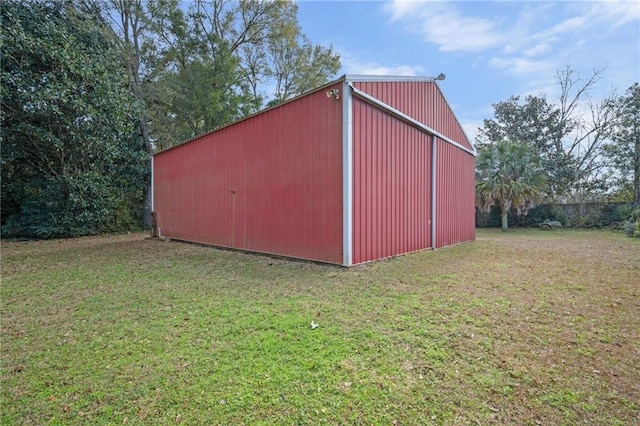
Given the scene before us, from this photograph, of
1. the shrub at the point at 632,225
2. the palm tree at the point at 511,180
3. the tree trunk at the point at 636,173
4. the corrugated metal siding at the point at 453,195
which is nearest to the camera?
the corrugated metal siding at the point at 453,195

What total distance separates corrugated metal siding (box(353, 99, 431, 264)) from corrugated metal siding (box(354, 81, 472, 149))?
1.00 feet

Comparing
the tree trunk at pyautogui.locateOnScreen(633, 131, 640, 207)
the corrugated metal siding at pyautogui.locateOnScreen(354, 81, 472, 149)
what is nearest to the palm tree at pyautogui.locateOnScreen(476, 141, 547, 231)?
the tree trunk at pyautogui.locateOnScreen(633, 131, 640, 207)

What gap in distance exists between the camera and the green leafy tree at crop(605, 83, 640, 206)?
45.5 feet

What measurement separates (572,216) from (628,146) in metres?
3.92

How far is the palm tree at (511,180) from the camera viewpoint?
1320 centimetres

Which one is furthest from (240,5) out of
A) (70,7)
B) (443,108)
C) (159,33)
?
(443,108)

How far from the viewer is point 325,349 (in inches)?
95.3

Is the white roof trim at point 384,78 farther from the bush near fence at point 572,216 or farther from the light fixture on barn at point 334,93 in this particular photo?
the bush near fence at point 572,216

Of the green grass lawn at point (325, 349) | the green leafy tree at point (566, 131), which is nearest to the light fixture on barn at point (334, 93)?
the green grass lawn at point (325, 349)

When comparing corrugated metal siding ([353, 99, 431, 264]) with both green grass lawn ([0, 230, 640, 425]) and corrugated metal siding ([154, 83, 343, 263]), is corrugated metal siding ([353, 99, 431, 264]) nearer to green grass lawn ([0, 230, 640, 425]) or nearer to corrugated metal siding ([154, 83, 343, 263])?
corrugated metal siding ([154, 83, 343, 263])

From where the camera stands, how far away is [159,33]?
1330 cm

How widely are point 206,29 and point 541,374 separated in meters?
17.0

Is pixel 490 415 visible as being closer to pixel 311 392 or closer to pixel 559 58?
pixel 311 392

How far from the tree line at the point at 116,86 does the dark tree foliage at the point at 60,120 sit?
0.11 ft
